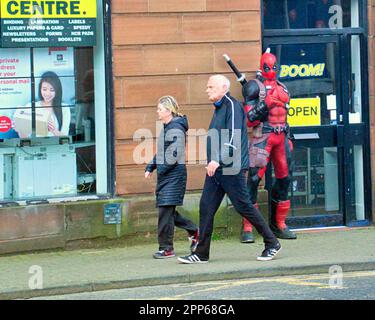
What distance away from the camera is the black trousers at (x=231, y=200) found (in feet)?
31.7

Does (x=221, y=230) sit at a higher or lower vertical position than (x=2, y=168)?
lower

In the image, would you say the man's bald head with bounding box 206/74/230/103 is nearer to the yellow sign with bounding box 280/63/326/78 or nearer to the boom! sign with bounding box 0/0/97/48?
the boom! sign with bounding box 0/0/97/48

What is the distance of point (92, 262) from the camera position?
1025 cm

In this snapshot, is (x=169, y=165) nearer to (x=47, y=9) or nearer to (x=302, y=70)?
(x=47, y=9)

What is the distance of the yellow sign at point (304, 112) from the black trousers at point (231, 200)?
2433 millimetres

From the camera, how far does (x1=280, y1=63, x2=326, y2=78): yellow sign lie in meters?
11.9

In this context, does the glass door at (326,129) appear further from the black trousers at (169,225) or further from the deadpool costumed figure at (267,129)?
the black trousers at (169,225)

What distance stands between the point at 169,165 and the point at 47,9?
7.95 ft

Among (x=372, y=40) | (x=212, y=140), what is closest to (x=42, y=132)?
(x=212, y=140)

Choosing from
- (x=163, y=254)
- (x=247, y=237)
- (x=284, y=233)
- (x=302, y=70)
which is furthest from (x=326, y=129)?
(x=163, y=254)

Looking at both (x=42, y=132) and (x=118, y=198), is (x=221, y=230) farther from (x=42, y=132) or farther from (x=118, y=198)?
(x=42, y=132)

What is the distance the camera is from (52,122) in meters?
11.0

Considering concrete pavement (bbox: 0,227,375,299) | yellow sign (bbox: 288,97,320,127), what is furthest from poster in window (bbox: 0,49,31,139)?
yellow sign (bbox: 288,97,320,127)
